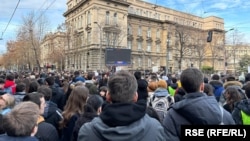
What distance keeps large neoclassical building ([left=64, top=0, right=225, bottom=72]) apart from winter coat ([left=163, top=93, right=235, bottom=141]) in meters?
43.9

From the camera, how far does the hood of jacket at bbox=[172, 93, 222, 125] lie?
275 centimetres

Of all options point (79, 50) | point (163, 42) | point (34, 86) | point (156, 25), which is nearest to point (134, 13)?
point (156, 25)

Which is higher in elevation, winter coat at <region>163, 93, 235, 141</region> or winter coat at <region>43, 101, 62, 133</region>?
winter coat at <region>163, 93, 235, 141</region>

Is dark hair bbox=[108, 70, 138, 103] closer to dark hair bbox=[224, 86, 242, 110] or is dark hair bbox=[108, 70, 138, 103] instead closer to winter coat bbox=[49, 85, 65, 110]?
dark hair bbox=[224, 86, 242, 110]

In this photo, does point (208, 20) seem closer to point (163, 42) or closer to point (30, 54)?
point (163, 42)

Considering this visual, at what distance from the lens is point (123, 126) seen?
2.35 meters

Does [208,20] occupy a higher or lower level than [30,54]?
higher

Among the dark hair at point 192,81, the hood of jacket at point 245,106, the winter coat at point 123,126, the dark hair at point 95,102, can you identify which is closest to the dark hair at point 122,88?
the winter coat at point 123,126

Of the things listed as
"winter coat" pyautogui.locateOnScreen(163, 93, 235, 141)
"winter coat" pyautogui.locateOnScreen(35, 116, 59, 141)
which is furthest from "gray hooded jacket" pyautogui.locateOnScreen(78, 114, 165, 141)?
"winter coat" pyautogui.locateOnScreen(35, 116, 59, 141)

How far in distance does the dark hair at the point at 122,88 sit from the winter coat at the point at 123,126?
12 centimetres

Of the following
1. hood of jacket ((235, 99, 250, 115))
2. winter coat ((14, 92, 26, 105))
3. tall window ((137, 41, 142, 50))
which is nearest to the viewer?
hood of jacket ((235, 99, 250, 115))

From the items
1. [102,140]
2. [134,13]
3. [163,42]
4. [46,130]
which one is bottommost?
[46,130]

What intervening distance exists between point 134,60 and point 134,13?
473 inches

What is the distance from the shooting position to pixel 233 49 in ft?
205
